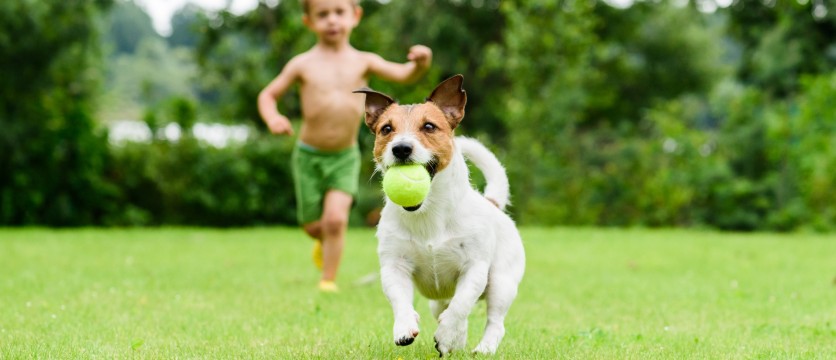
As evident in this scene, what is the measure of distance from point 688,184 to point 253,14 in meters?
12.5

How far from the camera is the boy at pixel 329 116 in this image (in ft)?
25.2

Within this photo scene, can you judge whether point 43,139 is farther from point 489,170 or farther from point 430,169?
point 430,169

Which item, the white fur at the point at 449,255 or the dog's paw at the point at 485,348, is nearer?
the white fur at the point at 449,255

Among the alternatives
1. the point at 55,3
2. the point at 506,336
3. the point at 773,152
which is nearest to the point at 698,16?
the point at 773,152

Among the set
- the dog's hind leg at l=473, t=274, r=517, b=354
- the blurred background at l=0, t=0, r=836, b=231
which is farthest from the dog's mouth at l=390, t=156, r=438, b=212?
the blurred background at l=0, t=0, r=836, b=231

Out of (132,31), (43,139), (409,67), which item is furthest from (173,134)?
(132,31)

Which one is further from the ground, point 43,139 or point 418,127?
point 418,127

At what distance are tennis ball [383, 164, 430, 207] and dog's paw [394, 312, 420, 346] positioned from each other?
1.79 ft

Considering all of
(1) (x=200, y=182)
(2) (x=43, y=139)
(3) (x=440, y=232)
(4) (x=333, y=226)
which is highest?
(3) (x=440, y=232)

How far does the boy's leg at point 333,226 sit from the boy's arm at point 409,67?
1.11 meters

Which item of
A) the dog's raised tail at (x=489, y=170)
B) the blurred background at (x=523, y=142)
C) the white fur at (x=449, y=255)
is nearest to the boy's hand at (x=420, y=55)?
the dog's raised tail at (x=489, y=170)

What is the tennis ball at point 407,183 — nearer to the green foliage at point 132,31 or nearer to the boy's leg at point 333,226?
the boy's leg at point 333,226

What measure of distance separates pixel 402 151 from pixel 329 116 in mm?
3663

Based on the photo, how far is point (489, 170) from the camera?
538 centimetres
